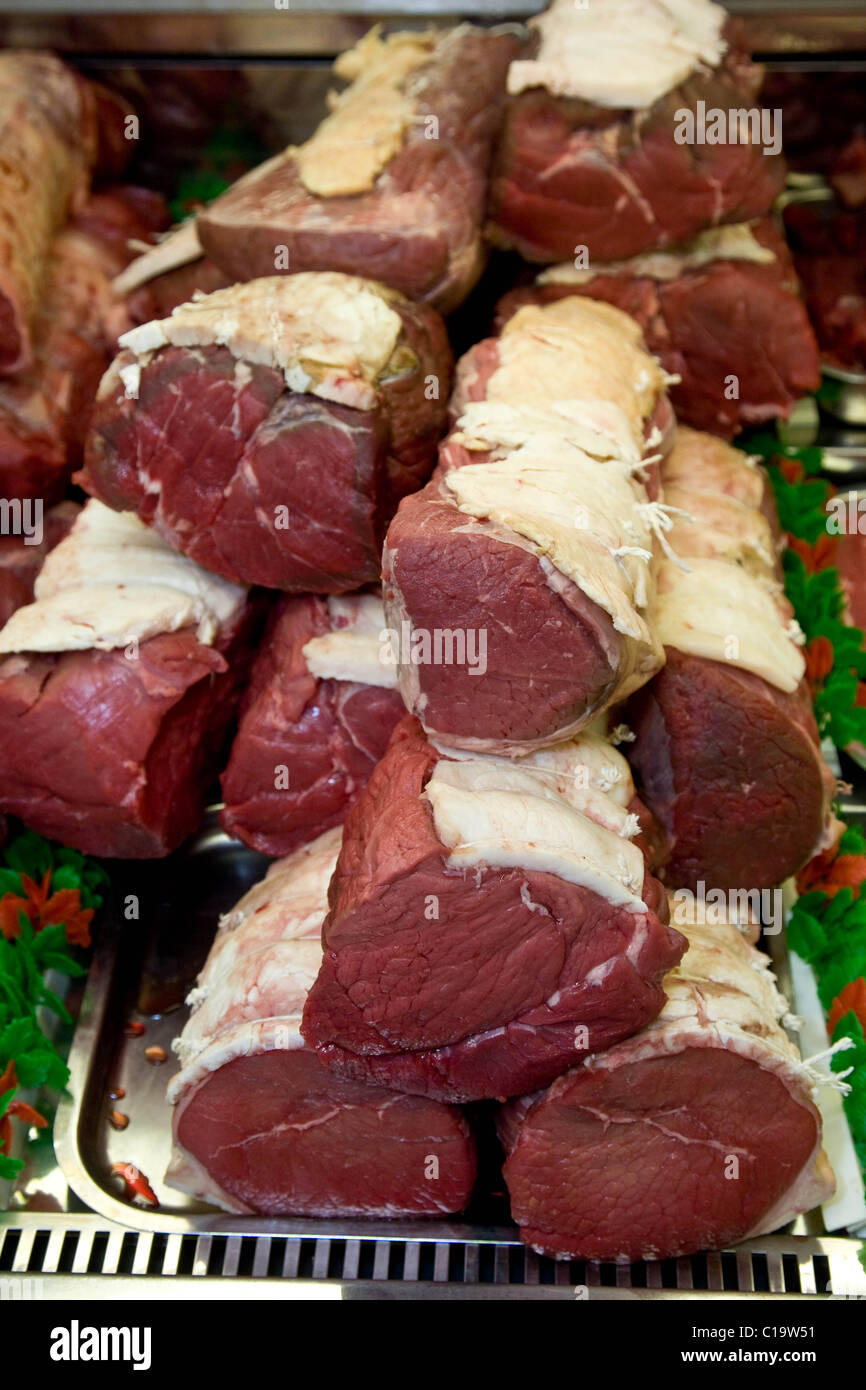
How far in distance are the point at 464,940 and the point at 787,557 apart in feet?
6.83

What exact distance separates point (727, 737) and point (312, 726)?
1.00 m

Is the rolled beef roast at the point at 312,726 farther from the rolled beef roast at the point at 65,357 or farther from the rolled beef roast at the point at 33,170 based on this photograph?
the rolled beef roast at the point at 33,170

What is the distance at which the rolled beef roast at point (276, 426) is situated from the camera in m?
2.94

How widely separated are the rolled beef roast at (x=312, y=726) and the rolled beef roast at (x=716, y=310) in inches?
46.0

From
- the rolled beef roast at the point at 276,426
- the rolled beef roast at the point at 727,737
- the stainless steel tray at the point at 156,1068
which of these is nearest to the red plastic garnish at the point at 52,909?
the stainless steel tray at the point at 156,1068

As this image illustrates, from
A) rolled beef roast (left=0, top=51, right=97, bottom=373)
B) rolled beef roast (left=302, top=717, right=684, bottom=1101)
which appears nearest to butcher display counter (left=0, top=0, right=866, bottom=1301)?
rolled beef roast (left=302, top=717, right=684, bottom=1101)

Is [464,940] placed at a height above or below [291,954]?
above

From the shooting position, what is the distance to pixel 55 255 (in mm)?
4316

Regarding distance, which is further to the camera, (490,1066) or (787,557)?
(787,557)

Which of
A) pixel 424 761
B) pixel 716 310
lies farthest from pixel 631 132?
pixel 424 761

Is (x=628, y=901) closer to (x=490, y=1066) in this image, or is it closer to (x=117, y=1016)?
(x=490, y=1066)

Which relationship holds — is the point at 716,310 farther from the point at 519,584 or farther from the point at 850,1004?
the point at 850,1004

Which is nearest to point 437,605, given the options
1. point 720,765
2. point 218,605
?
point 720,765

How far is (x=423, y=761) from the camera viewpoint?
261cm
